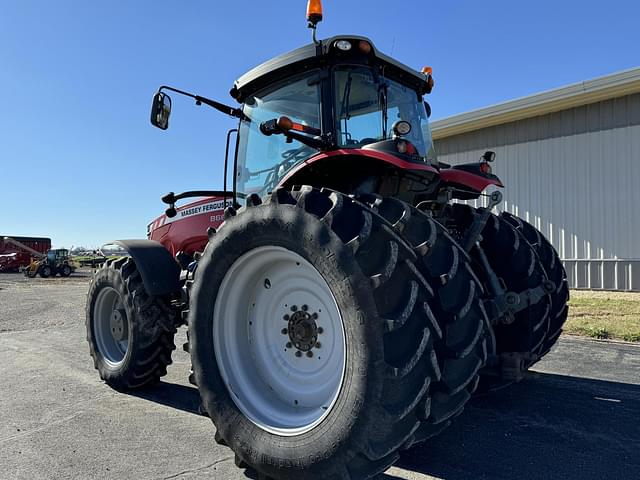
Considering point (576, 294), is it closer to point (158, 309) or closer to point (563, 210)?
point (563, 210)

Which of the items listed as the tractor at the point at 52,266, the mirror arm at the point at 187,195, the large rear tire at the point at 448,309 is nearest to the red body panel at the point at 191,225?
the mirror arm at the point at 187,195

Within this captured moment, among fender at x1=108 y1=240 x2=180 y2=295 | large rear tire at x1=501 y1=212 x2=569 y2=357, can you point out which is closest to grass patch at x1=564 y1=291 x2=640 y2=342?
large rear tire at x1=501 y1=212 x2=569 y2=357

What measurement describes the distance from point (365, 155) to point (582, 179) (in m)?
11.5

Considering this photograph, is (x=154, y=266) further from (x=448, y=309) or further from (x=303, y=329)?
(x=448, y=309)

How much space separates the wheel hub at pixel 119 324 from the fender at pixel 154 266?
638mm

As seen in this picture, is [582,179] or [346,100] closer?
[346,100]

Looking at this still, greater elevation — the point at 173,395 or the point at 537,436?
the point at 537,436

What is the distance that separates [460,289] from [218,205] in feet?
9.02

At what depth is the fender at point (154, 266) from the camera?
436 cm

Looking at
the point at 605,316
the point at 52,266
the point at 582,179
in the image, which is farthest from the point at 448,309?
the point at 52,266

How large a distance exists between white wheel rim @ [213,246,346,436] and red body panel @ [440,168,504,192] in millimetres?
1743

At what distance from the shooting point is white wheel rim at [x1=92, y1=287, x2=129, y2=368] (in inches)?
188

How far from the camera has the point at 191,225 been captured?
4.92 metres

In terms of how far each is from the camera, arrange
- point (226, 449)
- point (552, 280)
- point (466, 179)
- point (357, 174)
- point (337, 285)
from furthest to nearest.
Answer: point (552, 280)
point (466, 179)
point (357, 174)
point (226, 449)
point (337, 285)
